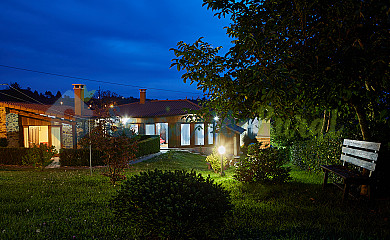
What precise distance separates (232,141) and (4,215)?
20.0 metres

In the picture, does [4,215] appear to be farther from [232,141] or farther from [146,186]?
[232,141]

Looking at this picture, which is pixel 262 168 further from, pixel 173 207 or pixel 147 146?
pixel 147 146

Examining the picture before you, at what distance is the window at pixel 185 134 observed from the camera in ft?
81.1

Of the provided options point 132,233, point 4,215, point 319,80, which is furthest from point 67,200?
point 319,80

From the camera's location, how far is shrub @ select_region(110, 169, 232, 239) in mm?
3086

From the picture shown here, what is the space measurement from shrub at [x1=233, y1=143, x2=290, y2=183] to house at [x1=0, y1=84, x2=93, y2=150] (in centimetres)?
967

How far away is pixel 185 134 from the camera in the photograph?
2495 cm

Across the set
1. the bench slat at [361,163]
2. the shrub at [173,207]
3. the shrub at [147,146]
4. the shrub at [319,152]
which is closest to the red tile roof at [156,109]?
the shrub at [147,146]

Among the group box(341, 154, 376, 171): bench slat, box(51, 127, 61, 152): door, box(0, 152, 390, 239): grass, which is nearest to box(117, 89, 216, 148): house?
box(51, 127, 61, 152): door

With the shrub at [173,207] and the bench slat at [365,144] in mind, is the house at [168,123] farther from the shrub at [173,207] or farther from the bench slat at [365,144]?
the shrub at [173,207]

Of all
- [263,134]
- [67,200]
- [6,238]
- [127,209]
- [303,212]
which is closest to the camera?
[127,209]

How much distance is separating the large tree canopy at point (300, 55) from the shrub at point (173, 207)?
4.89 feet

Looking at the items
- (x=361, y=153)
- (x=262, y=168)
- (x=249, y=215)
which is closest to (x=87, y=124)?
(x=262, y=168)

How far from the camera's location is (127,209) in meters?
3.29
